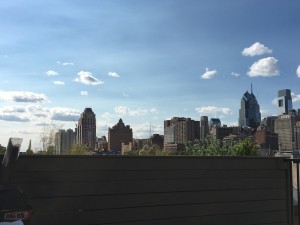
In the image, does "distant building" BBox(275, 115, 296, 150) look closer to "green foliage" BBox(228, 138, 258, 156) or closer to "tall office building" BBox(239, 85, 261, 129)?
"tall office building" BBox(239, 85, 261, 129)

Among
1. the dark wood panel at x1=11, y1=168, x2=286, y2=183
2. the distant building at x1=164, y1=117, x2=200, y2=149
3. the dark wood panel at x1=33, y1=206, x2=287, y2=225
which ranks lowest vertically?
the dark wood panel at x1=33, y1=206, x2=287, y2=225

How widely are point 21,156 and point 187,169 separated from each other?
7.45 feet

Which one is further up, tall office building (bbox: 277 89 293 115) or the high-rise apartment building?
tall office building (bbox: 277 89 293 115)

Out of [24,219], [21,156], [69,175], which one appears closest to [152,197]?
[69,175]

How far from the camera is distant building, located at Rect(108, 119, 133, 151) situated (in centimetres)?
8453

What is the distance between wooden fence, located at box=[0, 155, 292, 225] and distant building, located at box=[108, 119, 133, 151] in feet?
250

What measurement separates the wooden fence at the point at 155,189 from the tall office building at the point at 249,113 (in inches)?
4525

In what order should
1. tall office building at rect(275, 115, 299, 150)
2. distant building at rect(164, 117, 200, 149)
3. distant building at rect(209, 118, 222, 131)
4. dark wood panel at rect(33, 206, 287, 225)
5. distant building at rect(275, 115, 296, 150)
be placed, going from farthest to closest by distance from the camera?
distant building at rect(275, 115, 296, 150)
tall office building at rect(275, 115, 299, 150)
distant building at rect(209, 118, 222, 131)
distant building at rect(164, 117, 200, 149)
dark wood panel at rect(33, 206, 287, 225)

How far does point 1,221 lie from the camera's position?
3.60 m

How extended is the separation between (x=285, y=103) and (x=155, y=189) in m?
143

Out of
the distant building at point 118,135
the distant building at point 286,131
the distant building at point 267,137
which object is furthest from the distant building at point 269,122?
the distant building at point 118,135

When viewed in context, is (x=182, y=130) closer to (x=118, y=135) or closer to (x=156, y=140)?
(x=118, y=135)

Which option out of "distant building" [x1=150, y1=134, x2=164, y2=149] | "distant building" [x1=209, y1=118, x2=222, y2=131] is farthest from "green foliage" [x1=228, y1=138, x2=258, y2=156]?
"distant building" [x1=209, y1=118, x2=222, y2=131]

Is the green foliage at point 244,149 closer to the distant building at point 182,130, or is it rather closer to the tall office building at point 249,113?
the distant building at point 182,130
